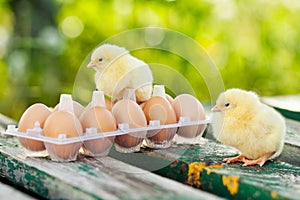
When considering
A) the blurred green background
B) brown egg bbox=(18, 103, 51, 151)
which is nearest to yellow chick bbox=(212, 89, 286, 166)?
brown egg bbox=(18, 103, 51, 151)

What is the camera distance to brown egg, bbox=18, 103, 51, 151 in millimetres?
1208

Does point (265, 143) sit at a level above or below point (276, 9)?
below

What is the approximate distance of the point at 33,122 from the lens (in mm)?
1217

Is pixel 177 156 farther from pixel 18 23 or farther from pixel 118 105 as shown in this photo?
pixel 18 23

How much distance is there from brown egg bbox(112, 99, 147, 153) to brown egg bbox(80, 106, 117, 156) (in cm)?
3

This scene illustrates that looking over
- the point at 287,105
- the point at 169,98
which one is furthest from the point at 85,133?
the point at 287,105

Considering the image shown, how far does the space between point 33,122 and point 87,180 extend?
9.2 inches

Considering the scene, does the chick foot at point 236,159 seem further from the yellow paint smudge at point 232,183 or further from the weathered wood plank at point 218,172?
the yellow paint smudge at point 232,183

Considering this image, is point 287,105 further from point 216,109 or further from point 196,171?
point 196,171

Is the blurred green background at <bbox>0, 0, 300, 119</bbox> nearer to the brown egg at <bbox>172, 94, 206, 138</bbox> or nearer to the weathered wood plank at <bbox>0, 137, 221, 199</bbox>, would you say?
the brown egg at <bbox>172, 94, 206, 138</bbox>

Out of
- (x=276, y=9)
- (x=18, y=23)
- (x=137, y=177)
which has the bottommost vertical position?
(x=137, y=177)

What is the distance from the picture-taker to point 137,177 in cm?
108

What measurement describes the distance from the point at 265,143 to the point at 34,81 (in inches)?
88.6

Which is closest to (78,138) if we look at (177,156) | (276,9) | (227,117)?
(177,156)
